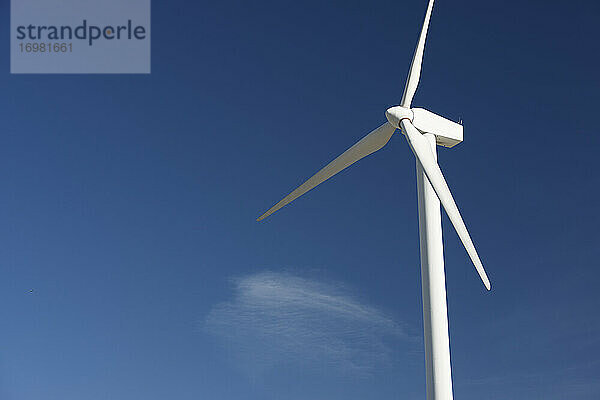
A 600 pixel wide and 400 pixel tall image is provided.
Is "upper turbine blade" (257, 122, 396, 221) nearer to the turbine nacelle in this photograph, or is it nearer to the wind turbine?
the wind turbine

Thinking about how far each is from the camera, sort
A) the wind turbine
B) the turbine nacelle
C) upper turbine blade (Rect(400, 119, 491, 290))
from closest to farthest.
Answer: upper turbine blade (Rect(400, 119, 491, 290)) → the wind turbine → the turbine nacelle

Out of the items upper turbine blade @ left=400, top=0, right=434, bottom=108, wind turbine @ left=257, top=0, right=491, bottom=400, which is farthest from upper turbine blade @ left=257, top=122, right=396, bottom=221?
upper turbine blade @ left=400, top=0, right=434, bottom=108

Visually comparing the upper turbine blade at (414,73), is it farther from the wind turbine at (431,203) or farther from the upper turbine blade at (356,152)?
the upper turbine blade at (356,152)

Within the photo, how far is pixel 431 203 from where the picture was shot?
32.0 m

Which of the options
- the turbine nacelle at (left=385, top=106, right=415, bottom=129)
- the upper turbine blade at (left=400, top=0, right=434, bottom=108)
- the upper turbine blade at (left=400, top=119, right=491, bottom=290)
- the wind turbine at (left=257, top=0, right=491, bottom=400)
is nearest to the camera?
the upper turbine blade at (left=400, top=119, right=491, bottom=290)

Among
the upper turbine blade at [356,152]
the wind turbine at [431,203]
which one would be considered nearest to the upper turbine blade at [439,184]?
the wind turbine at [431,203]

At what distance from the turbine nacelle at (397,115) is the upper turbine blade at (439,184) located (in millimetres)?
222

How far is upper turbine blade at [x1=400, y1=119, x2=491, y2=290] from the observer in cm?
2925

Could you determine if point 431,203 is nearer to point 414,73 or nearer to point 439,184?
point 439,184

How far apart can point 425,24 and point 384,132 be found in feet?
21.0

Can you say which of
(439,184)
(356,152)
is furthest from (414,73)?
(439,184)

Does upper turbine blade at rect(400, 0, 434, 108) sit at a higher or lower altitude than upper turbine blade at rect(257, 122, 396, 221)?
higher

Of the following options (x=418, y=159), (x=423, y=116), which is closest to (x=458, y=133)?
(x=423, y=116)

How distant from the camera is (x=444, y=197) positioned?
29.6 m
